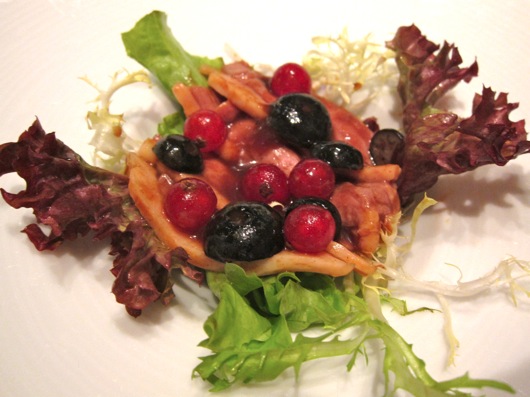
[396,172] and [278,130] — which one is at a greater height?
[278,130]

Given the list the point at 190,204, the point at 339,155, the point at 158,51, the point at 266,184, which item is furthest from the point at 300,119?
the point at 158,51

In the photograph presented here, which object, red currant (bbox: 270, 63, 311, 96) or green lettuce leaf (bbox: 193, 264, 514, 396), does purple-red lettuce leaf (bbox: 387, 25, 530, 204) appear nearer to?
red currant (bbox: 270, 63, 311, 96)

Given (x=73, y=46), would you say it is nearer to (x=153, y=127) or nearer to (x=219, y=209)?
(x=153, y=127)

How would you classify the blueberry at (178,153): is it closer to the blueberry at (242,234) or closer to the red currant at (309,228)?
the blueberry at (242,234)

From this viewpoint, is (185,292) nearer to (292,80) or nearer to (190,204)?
(190,204)

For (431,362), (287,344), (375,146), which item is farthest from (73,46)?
(431,362)

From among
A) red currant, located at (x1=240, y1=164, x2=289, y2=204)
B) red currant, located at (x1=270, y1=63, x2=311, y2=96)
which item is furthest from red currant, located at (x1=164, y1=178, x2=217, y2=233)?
red currant, located at (x1=270, y1=63, x2=311, y2=96)
